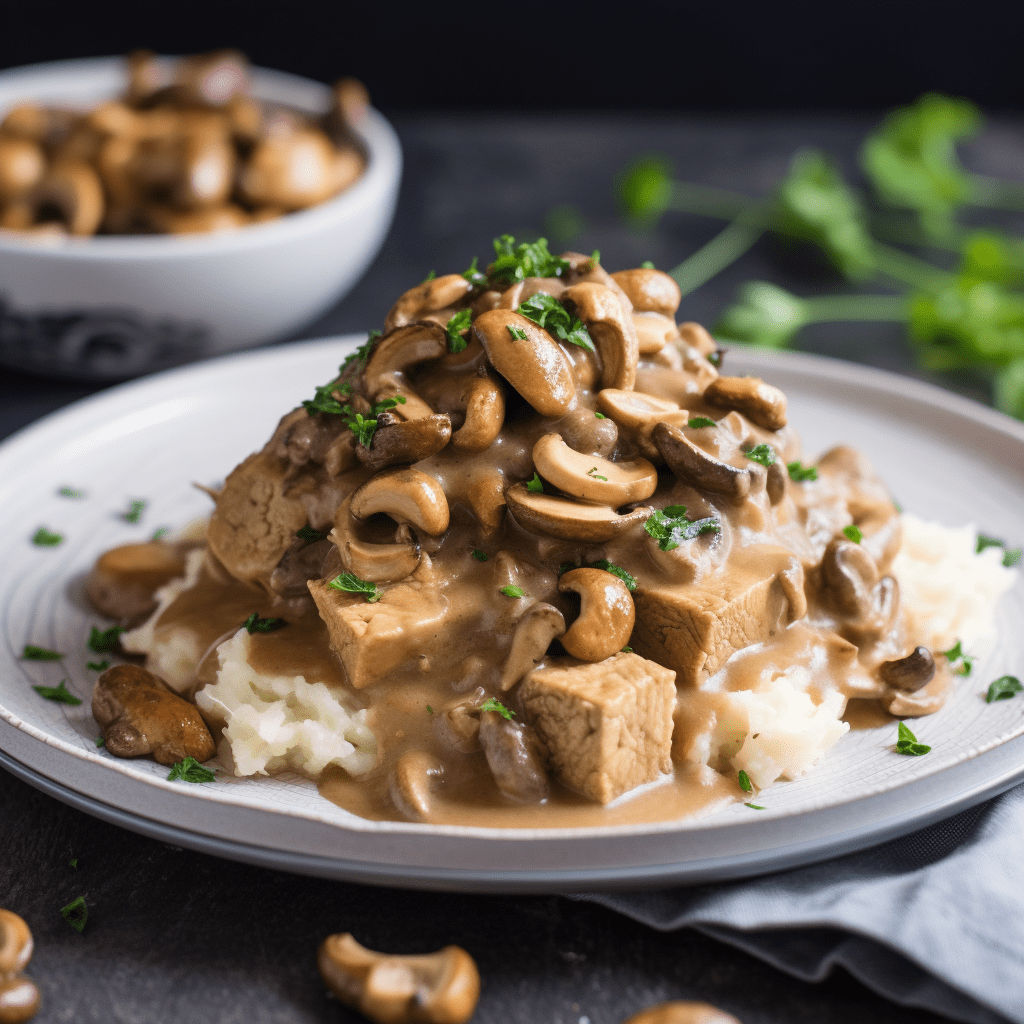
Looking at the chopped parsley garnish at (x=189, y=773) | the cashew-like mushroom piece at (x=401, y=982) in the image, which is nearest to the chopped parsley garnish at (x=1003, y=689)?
the cashew-like mushroom piece at (x=401, y=982)

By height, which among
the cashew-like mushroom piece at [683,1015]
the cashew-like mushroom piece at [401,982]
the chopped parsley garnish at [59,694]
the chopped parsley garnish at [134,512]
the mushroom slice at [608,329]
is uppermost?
the mushroom slice at [608,329]

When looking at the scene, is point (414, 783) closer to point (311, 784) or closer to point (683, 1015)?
point (311, 784)

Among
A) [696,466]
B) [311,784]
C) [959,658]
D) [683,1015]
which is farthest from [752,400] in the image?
[683,1015]

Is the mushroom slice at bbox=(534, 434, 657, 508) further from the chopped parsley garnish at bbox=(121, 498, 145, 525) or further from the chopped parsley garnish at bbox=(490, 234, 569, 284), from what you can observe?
the chopped parsley garnish at bbox=(121, 498, 145, 525)

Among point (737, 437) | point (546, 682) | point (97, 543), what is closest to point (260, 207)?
point (97, 543)

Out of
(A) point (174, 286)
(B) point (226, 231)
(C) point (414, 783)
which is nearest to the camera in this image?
(C) point (414, 783)

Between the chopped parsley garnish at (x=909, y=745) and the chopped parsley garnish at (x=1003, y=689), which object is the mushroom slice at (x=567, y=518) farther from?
the chopped parsley garnish at (x=1003, y=689)

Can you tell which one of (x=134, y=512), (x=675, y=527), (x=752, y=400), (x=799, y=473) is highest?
(x=752, y=400)
